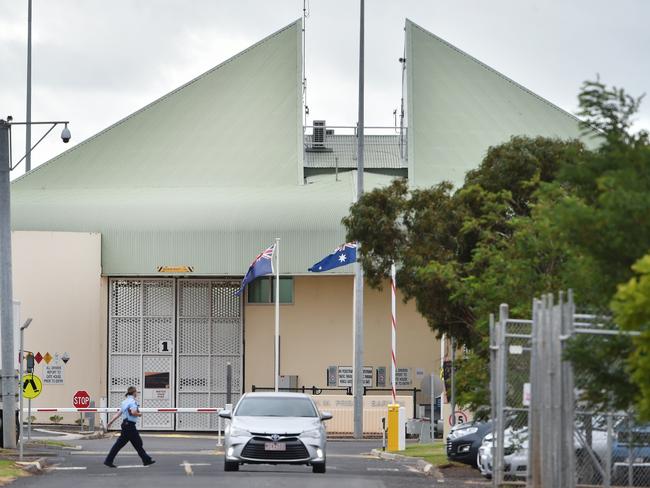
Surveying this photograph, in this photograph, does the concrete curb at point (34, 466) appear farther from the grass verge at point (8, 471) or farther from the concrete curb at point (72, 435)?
the concrete curb at point (72, 435)

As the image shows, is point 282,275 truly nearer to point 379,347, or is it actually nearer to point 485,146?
point 379,347

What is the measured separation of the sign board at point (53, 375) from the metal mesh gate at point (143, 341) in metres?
5.59

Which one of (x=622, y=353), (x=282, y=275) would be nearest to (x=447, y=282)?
(x=622, y=353)

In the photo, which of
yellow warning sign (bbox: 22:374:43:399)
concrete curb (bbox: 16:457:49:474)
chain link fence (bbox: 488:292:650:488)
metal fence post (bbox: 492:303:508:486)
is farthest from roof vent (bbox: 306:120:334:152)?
metal fence post (bbox: 492:303:508:486)

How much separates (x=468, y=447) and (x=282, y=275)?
90.4 feet

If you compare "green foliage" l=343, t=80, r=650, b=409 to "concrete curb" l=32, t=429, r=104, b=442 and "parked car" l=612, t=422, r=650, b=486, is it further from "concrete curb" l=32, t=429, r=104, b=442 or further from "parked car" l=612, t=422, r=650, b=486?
"concrete curb" l=32, t=429, r=104, b=442

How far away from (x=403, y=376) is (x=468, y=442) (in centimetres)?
2774

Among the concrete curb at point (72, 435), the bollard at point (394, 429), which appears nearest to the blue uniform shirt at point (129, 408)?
the bollard at point (394, 429)

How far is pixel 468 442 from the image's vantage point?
103 ft

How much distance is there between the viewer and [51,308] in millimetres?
57125

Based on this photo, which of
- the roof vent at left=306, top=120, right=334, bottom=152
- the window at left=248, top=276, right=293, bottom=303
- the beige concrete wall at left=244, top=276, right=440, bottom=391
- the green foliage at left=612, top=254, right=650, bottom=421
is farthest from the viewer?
the roof vent at left=306, top=120, right=334, bottom=152

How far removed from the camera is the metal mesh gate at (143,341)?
2287 inches

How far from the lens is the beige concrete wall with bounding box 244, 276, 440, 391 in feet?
194

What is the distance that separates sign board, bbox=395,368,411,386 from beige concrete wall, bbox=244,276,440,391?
202 mm
